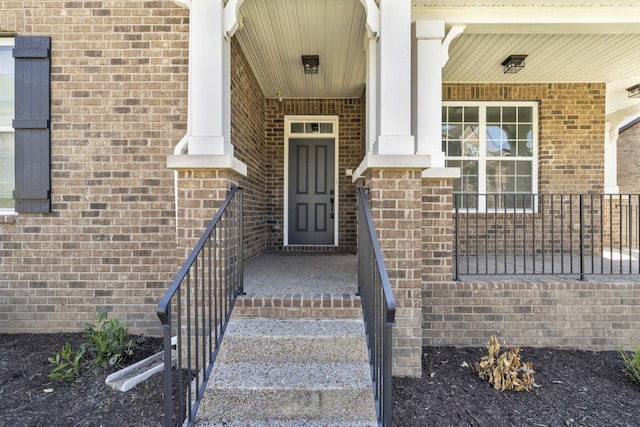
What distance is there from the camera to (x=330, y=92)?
18.6 ft

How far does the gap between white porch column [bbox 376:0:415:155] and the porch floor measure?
1225 mm

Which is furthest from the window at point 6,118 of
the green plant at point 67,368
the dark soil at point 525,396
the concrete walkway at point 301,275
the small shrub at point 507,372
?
the small shrub at point 507,372

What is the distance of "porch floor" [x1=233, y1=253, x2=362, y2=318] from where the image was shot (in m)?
2.73

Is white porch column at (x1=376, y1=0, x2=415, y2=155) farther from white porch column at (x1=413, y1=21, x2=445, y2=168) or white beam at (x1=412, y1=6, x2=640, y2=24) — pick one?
white beam at (x1=412, y1=6, x2=640, y2=24)

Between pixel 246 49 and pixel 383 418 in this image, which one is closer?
pixel 383 418

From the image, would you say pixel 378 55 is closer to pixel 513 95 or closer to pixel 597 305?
pixel 597 305

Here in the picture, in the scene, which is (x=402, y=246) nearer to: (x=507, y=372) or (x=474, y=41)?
(x=507, y=372)

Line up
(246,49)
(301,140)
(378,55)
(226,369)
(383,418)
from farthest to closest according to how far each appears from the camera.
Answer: (301,140) → (246,49) → (378,55) → (226,369) → (383,418)

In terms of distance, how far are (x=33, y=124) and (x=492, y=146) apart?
584 cm

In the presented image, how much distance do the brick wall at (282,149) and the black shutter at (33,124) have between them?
3013 millimetres

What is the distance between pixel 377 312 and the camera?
2309 mm

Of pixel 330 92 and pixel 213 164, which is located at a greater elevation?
pixel 330 92

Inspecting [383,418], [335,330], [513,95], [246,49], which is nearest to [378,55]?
[246,49]

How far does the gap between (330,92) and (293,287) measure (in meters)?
3.65
